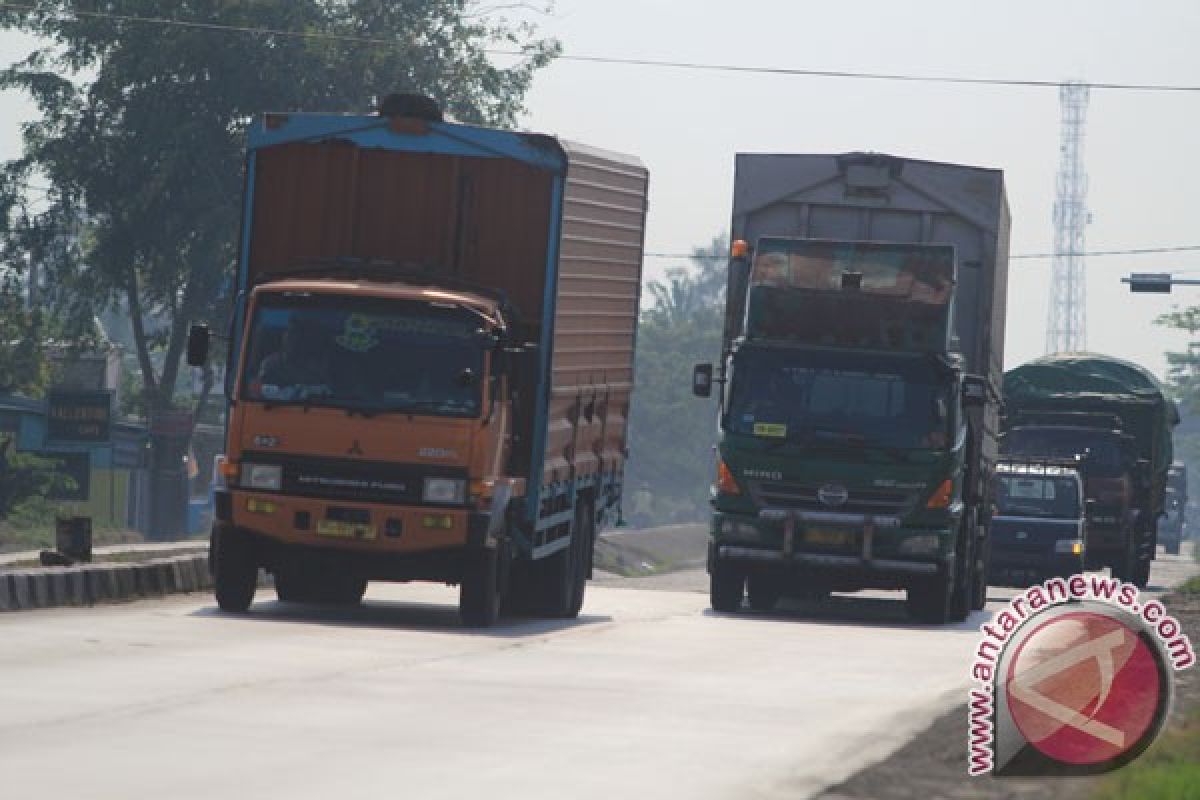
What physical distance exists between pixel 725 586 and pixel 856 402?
278 cm

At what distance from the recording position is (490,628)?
2194 cm

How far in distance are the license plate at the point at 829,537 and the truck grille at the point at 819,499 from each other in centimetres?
21

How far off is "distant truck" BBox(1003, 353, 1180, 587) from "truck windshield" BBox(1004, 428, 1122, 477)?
16 mm

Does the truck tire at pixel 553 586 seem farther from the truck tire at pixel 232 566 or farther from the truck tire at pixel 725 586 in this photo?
the truck tire at pixel 232 566

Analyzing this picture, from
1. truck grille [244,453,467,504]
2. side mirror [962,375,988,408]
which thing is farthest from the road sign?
truck grille [244,453,467,504]

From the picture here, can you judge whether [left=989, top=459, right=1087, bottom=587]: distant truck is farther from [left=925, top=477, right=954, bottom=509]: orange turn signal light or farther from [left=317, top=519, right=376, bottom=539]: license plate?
[left=317, top=519, right=376, bottom=539]: license plate

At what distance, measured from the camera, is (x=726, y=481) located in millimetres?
26297

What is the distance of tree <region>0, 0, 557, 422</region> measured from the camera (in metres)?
66.2

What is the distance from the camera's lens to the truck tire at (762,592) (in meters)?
27.9

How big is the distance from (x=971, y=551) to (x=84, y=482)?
41.6 m

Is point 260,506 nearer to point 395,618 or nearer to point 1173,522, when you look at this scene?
point 395,618

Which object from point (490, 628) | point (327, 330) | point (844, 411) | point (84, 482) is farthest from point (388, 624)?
point (84, 482)

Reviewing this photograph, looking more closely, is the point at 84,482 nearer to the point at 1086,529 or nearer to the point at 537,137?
the point at 1086,529

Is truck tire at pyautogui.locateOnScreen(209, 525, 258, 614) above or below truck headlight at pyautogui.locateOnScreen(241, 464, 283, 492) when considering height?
below
